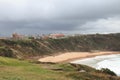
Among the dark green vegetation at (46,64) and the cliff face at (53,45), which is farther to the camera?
the cliff face at (53,45)

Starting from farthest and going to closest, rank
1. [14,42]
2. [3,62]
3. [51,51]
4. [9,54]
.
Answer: [51,51] → [14,42] → [9,54] → [3,62]

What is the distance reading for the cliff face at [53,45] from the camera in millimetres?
115306

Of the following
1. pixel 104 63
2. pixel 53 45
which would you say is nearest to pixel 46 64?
pixel 104 63

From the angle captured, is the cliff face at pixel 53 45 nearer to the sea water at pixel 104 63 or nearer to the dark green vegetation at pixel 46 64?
the dark green vegetation at pixel 46 64

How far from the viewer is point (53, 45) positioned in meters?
154

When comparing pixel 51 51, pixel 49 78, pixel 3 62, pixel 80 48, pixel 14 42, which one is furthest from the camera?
pixel 80 48

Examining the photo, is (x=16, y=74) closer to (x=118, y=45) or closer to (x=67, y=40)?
(x=67, y=40)

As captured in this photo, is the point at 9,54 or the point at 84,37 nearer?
the point at 9,54

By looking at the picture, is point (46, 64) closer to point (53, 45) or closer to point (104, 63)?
point (104, 63)

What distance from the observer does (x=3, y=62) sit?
39.2 metres

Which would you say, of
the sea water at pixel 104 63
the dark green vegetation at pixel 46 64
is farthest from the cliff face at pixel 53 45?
the sea water at pixel 104 63

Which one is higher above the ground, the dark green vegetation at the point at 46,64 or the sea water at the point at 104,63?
Result: the dark green vegetation at the point at 46,64

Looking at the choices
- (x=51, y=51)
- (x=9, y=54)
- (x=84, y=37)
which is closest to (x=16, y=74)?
(x=9, y=54)

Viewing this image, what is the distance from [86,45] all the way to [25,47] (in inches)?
2520
